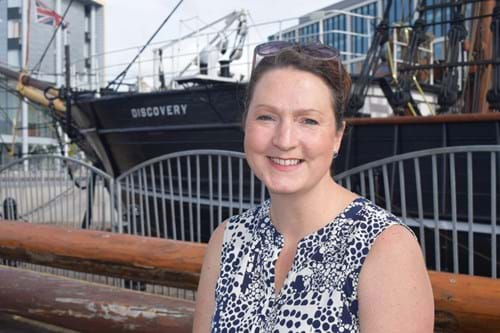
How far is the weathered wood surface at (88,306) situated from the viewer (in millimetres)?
2957

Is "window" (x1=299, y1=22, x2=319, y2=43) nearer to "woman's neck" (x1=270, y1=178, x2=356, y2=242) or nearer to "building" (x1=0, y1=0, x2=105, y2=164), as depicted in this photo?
"woman's neck" (x1=270, y1=178, x2=356, y2=242)

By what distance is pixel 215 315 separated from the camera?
160 cm

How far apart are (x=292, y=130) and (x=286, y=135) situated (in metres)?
0.02

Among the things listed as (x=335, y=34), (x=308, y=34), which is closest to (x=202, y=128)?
(x=308, y=34)

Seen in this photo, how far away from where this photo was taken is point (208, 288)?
1730 millimetres

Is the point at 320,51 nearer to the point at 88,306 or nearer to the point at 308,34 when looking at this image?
the point at 88,306

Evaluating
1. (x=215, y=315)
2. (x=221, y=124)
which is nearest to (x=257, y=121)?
(x=215, y=315)

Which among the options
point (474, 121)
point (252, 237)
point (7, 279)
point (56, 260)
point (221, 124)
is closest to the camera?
point (252, 237)

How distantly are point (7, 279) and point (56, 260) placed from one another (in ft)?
2.05

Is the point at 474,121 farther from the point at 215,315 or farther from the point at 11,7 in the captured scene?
the point at 11,7

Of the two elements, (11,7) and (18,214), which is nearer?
(18,214)

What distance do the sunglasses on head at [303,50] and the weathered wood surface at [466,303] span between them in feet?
3.26

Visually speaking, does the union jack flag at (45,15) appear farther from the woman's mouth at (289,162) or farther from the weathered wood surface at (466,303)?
the woman's mouth at (289,162)

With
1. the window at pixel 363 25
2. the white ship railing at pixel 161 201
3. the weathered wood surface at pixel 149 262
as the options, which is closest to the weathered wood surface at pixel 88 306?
the weathered wood surface at pixel 149 262
